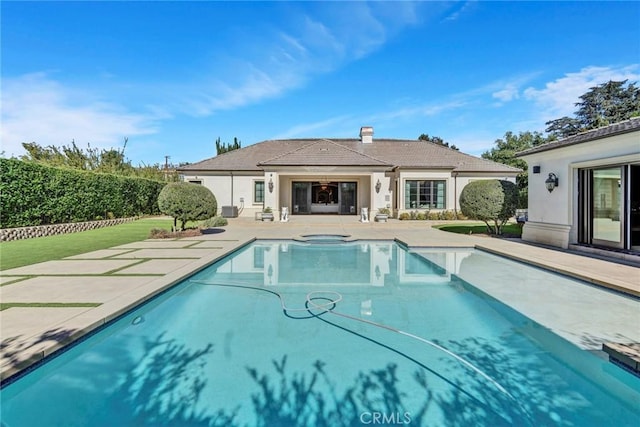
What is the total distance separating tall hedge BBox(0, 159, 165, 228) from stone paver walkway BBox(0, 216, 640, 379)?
5.60 m

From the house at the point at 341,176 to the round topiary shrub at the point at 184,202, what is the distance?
26.3 feet

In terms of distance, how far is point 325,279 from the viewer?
26.4 ft

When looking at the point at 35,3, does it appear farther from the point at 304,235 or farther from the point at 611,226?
the point at 611,226

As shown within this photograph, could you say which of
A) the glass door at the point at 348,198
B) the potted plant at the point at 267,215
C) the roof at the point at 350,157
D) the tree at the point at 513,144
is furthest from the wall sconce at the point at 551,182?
the tree at the point at 513,144

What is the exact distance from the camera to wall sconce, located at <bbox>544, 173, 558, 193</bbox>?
432 inches

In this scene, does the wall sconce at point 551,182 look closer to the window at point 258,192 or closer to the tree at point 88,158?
the window at point 258,192

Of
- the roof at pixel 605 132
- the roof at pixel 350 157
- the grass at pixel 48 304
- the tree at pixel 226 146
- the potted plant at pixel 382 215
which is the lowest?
the grass at pixel 48 304

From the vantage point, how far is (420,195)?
23.3 metres

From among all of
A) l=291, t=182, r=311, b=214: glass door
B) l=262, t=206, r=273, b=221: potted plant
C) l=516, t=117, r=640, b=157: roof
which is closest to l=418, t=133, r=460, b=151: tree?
l=291, t=182, r=311, b=214: glass door

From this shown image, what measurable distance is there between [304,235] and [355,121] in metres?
24.6

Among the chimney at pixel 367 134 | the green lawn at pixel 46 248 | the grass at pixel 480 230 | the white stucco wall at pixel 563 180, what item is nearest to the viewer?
the green lawn at pixel 46 248

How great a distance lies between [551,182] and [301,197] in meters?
18.9

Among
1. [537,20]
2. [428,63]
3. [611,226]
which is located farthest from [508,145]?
[611,226]

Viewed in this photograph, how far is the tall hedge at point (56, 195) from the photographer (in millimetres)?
12352
